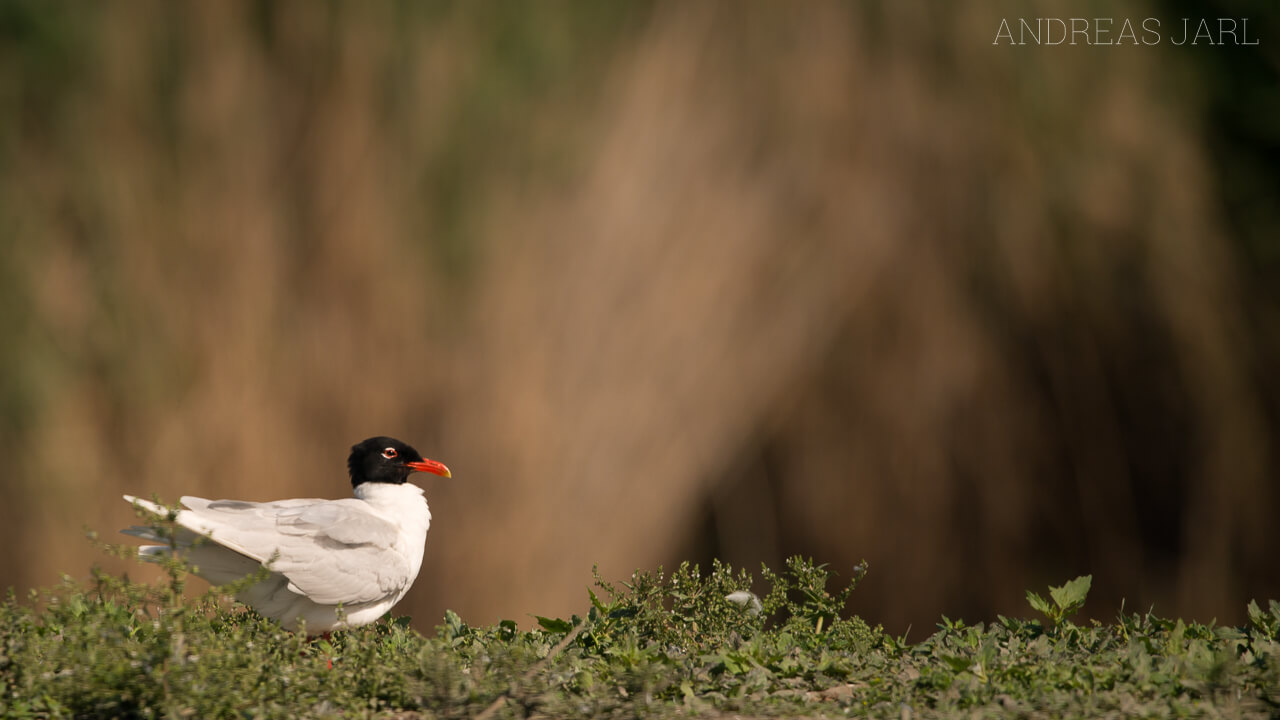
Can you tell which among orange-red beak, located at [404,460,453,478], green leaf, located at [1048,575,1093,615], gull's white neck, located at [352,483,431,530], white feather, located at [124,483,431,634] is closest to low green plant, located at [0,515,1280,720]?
green leaf, located at [1048,575,1093,615]

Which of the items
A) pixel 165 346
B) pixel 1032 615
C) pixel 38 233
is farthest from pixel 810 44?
pixel 38 233

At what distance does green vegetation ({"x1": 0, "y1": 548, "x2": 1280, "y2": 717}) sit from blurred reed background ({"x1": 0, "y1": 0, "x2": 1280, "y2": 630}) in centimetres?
248

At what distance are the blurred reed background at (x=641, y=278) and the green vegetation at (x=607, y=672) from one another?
248 centimetres

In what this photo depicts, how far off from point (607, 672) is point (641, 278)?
3548 millimetres

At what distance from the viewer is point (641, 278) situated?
680cm

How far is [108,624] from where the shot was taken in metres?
3.31

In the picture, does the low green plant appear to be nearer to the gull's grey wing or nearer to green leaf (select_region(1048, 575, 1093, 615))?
green leaf (select_region(1048, 575, 1093, 615))

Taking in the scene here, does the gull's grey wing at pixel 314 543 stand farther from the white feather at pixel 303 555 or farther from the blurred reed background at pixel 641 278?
the blurred reed background at pixel 641 278

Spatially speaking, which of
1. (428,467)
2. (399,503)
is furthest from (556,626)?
(428,467)

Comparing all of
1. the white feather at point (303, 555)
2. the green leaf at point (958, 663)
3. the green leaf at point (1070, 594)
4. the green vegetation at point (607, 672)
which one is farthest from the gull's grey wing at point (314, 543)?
the green leaf at point (1070, 594)

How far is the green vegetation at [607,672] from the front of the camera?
10.2ft

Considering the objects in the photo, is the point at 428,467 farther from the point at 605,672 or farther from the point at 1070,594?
the point at 1070,594

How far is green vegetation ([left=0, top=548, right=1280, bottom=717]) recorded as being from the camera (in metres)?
3.10

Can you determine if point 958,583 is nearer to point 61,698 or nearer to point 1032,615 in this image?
point 1032,615
